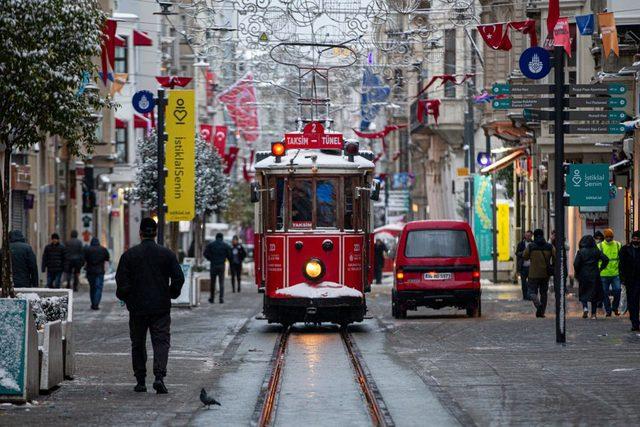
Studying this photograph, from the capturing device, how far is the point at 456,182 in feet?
243

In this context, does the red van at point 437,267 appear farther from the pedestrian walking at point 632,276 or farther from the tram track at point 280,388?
the tram track at point 280,388

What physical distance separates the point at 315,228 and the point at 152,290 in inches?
440

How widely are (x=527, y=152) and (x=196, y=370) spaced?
35.2m

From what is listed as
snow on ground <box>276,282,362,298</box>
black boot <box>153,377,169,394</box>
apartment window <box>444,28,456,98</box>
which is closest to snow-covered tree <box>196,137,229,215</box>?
apartment window <box>444,28,456,98</box>

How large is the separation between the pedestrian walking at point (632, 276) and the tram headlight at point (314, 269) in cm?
492

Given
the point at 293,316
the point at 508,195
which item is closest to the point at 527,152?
the point at 508,195

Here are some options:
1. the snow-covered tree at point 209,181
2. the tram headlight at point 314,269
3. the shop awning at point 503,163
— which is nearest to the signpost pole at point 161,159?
the tram headlight at point 314,269

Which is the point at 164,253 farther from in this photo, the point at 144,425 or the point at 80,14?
the point at 80,14

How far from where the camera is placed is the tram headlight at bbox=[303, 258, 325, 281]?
27688 mm

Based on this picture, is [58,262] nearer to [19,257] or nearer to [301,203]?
[301,203]

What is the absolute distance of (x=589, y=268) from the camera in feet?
100

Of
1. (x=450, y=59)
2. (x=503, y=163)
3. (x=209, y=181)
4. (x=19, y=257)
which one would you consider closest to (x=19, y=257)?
(x=19, y=257)

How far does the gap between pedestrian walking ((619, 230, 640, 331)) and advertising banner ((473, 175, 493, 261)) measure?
29892 mm

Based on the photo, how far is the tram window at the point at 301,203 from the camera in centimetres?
2786
